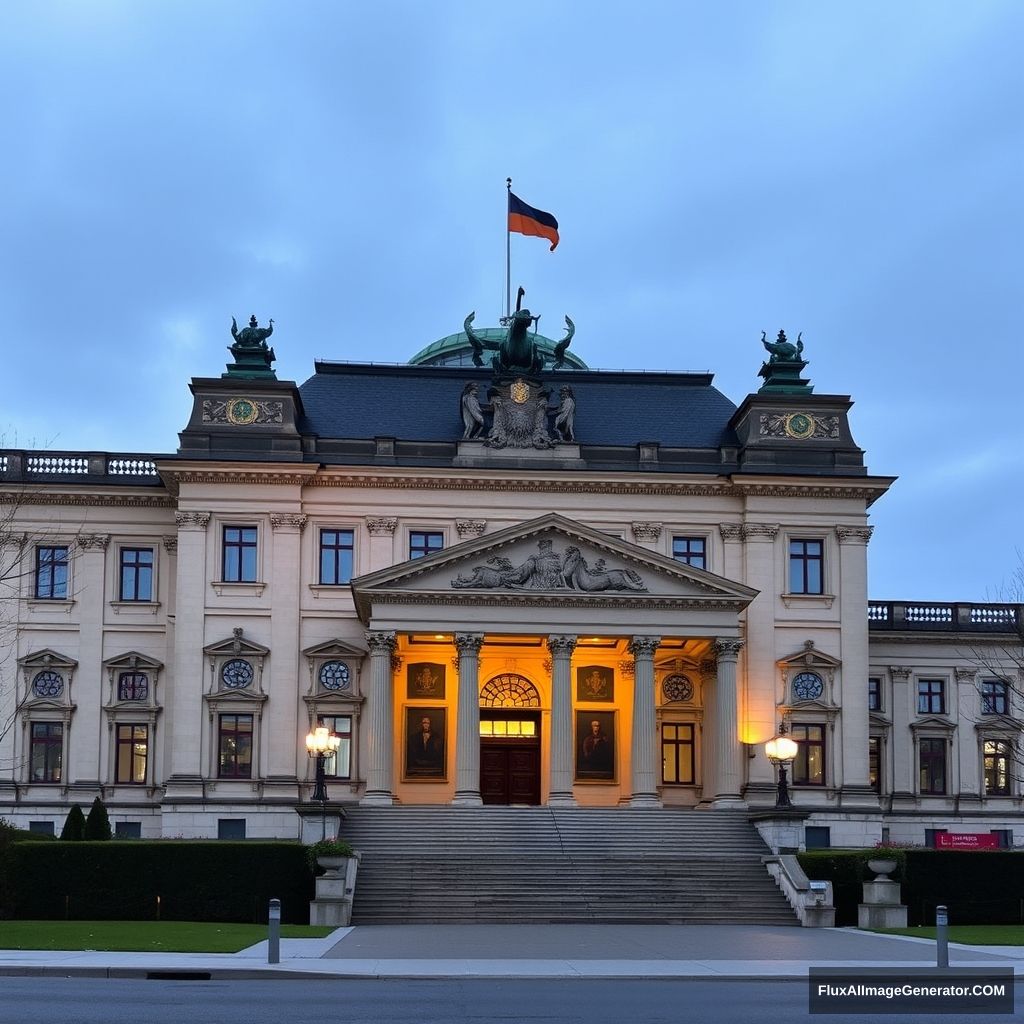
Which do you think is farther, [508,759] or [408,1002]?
[508,759]

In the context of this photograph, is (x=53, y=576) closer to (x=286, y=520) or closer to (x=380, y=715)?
(x=286, y=520)

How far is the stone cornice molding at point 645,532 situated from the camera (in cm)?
6353

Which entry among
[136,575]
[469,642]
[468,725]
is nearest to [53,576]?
[136,575]

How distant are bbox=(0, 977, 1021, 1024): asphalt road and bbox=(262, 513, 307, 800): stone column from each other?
3391cm

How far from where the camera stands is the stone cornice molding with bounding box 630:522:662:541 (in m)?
63.5

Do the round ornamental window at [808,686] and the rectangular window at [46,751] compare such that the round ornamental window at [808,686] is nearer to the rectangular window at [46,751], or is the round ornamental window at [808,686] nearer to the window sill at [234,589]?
the window sill at [234,589]

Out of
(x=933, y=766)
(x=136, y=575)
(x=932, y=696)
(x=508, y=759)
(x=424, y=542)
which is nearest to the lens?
(x=424, y=542)

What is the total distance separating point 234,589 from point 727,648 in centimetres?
1774

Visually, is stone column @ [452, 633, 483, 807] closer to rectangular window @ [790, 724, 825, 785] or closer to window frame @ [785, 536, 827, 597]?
rectangular window @ [790, 724, 825, 785]

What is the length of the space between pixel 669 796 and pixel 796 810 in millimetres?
12034

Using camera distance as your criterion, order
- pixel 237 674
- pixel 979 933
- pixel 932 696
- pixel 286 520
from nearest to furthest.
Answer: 1. pixel 979 933
2. pixel 237 674
3. pixel 286 520
4. pixel 932 696

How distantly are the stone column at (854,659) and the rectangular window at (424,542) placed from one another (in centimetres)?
1474

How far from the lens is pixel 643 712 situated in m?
58.4

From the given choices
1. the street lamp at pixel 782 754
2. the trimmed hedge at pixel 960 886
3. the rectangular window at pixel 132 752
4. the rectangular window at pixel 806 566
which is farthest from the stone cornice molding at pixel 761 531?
the rectangular window at pixel 132 752
